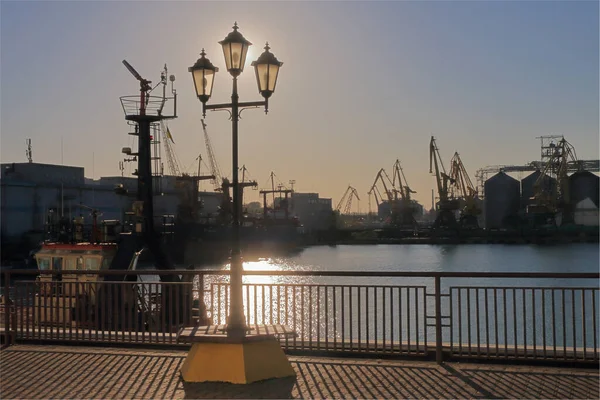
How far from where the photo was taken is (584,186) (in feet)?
466

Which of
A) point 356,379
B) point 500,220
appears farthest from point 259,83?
point 500,220

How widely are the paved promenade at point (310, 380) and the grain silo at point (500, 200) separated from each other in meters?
147

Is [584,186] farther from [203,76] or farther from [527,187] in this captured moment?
[203,76]

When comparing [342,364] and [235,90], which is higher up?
[235,90]

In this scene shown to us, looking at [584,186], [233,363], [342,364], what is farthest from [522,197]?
[233,363]

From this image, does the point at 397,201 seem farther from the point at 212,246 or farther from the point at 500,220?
the point at 212,246

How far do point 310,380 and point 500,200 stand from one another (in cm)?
15262

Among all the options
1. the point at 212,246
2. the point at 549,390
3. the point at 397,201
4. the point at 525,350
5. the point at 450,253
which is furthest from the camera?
the point at 397,201

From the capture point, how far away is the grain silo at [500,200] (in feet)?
500

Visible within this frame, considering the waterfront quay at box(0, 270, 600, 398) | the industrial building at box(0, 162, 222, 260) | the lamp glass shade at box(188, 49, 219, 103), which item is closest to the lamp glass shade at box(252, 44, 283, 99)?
A: the lamp glass shade at box(188, 49, 219, 103)

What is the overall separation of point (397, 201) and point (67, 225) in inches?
5260

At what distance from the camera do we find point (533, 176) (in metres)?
160

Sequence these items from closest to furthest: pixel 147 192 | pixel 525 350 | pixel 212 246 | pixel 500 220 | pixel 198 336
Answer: pixel 198 336 → pixel 525 350 → pixel 147 192 → pixel 212 246 → pixel 500 220

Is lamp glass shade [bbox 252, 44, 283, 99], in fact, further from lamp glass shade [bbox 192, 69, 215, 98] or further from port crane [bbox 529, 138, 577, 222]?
port crane [bbox 529, 138, 577, 222]
